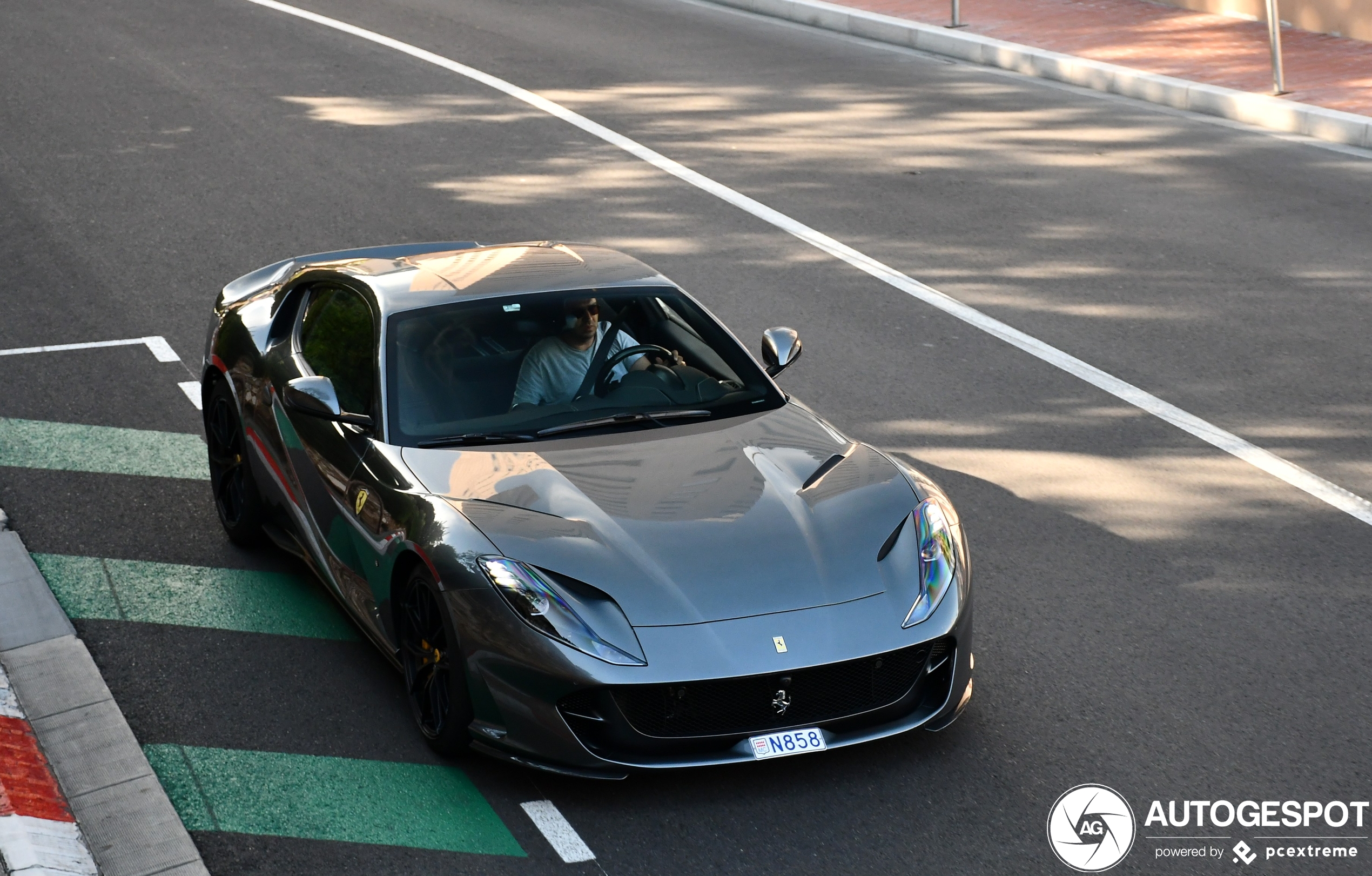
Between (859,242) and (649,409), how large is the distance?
20.2 ft

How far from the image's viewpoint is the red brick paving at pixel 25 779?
4.83 m

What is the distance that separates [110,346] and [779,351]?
506 cm

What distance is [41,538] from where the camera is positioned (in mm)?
7168

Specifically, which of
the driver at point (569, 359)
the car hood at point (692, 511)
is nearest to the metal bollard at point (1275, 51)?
the driver at point (569, 359)

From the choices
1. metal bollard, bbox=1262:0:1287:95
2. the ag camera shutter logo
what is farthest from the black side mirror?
metal bollard, bbox=1262:0:1287:95

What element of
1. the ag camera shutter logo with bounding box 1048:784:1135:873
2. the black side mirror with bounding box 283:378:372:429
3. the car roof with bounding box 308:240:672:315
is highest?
the car roof with bounding box 308:240:672:315

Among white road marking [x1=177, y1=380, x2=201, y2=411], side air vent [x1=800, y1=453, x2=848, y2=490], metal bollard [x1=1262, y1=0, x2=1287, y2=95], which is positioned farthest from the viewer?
metal bollard [x1=1262, y1=0, x2=1287, y2=95]

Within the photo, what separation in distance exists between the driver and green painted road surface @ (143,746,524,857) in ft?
5.03

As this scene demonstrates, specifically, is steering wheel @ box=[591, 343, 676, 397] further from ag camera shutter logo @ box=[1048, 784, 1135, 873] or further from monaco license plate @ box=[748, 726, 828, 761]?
ag camera shutter logo @ box=[1048, 784, 1135, 873]

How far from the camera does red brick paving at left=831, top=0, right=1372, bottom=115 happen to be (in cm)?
1603

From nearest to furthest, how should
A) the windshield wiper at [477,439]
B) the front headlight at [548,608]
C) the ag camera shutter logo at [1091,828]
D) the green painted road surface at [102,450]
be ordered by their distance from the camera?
1. the ag camera shutter logo at [1091,828]
2. the front headlight at [548,608]
3. the windshield wiper at [477,439]
4. the green painted road surface at [102,450]

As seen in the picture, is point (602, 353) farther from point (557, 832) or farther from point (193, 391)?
point (193, 391)

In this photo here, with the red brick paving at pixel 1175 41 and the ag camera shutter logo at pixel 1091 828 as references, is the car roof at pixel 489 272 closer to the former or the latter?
the ag camera shutter logo at pixel 1091 828

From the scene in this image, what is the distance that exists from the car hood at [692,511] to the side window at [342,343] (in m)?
0.57
